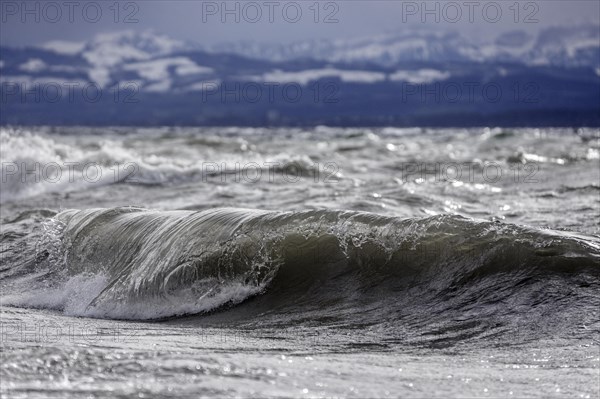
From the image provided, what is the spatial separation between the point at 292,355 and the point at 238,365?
53 cm

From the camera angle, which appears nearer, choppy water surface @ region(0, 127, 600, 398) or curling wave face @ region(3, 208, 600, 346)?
choppy water surface @ region(0, 127, 600, 398)

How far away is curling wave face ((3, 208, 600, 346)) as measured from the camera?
5.46 m

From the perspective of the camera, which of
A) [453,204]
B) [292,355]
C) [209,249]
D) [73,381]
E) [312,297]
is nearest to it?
[73,381]

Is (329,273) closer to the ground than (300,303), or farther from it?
farther from it

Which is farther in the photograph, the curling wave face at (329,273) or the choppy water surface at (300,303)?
the curling wave face at (329,273)

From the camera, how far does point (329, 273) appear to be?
6402 mm

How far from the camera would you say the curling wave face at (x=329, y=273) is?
5465mm

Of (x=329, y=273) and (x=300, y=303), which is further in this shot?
(x=329, y=273)

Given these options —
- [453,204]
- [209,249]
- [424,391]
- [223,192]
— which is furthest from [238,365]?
[223,192]

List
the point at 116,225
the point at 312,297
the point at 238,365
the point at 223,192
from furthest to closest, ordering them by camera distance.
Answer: the point at 223,192
the point at 116,225
the point at 312,297
the point at 238,365

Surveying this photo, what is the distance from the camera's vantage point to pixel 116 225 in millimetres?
7867

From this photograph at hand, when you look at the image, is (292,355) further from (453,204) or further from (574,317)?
(453,204)

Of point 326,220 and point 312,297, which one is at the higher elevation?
point 326,220

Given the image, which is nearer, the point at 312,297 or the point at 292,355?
the point at 292,355
